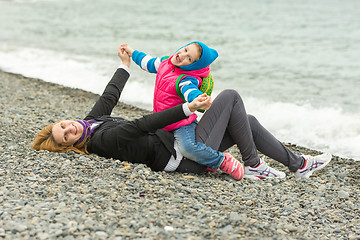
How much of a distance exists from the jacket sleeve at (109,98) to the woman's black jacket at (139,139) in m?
0.15

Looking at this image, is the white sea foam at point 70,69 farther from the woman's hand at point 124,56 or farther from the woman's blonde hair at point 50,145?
the woman's blonde hair at point 50,145

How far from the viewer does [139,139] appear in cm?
484

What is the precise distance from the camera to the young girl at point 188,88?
4734mm

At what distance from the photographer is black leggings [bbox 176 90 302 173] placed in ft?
16.2

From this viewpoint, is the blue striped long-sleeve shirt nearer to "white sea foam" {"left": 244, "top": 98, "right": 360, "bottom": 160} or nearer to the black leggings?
the black leggings

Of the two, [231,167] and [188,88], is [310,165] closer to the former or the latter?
[231,167]

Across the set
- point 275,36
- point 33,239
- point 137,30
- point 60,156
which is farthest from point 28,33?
point 33,239

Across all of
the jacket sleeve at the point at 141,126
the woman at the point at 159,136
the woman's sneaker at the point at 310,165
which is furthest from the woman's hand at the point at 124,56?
the woman's sneaker at the point at 310,165

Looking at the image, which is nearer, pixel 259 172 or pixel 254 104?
pixel 259 172

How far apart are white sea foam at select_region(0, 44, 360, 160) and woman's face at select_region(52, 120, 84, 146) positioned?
463cm

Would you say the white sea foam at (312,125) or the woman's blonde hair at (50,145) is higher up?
the woman's blonde hair at (50,145)

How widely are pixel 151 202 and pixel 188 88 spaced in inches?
49.2

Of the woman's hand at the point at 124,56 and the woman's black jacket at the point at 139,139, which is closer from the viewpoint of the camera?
the woman's black jacket at the point at 139,139

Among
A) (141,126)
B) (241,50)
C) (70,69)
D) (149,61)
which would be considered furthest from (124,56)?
(241,50)
